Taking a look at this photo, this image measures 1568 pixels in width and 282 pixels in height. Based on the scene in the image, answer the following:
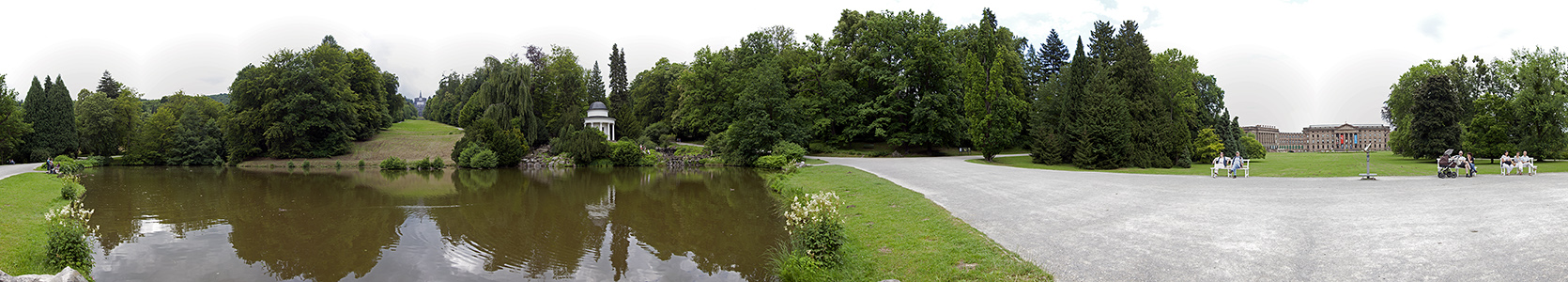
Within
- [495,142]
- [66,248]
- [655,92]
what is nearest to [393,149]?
[495,142]

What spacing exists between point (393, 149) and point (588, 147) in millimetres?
15276

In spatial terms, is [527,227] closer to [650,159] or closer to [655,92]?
[650,159]

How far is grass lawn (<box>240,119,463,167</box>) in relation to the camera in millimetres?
37031

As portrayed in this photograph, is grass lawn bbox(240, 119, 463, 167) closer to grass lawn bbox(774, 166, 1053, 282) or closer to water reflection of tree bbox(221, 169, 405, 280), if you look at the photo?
water reflection of tree bbox(221, 169, 405, 280)

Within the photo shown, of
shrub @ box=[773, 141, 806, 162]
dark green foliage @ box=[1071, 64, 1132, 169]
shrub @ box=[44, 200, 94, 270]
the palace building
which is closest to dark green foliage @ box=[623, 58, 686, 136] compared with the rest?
shrub @ box=[773, 141, 806, 162]

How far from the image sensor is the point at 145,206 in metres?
13.4

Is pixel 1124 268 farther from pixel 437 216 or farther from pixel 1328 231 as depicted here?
pixel 437 216

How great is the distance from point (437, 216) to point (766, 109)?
2269cm

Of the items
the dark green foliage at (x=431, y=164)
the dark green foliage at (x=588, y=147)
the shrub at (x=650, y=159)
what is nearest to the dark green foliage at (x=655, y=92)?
the shrub at (x=650, y=159)

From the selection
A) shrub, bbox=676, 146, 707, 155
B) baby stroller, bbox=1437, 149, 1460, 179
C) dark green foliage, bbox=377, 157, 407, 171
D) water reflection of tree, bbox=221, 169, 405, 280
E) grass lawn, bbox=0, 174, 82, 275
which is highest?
shrub, bbox=676, 146, 707, 155

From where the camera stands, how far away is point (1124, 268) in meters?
5.37

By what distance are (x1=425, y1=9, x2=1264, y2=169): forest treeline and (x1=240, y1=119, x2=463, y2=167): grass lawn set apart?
128 inches

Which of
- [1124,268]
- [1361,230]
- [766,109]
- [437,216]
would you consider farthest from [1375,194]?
[766,109]

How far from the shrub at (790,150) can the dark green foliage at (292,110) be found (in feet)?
88.9
